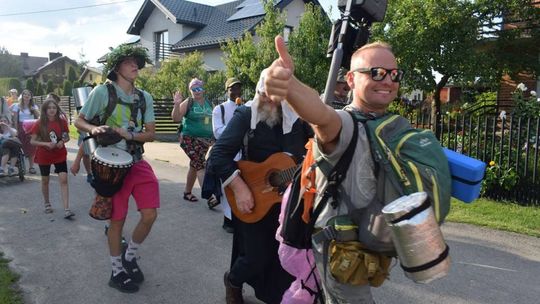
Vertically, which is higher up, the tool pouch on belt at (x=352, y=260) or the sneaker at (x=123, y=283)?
the tool pouch on belt at (x=352, y=260)

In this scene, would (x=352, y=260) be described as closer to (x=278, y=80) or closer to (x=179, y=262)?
(x=278, y=80)

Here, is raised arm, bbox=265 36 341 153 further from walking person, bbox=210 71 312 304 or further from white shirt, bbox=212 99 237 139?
white shirt, bbox=212 99 237 139

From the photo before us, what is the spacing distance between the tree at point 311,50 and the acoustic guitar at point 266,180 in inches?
379

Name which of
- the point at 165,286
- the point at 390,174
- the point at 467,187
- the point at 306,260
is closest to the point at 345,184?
the point at 390,174

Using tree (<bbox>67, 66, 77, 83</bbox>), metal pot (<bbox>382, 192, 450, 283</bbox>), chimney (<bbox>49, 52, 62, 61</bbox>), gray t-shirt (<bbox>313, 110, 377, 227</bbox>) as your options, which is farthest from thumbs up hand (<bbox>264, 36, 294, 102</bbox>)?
chimney (<bbox>49, 52, 62, 61</bbox>)

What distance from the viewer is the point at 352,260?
2.02 m

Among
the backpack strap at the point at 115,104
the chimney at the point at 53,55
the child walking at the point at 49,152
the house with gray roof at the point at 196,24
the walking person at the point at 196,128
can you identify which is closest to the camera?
the backpack strap at the point at 115,104

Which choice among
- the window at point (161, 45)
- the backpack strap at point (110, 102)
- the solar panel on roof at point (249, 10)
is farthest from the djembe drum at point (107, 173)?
the window at point (161, 45)

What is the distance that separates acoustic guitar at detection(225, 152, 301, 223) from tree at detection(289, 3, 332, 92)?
963 centimetres

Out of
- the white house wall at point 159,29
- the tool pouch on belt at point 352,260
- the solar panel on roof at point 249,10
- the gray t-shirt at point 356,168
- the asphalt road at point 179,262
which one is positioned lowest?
the asphalt road at point 179,262

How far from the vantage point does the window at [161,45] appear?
3012 cm

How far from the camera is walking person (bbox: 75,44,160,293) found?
4.12 metres

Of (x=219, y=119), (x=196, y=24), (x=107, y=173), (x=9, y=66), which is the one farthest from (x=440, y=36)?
(x=9, y=66)

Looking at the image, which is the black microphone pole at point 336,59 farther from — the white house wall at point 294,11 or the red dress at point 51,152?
the white house wall at point 294,11
